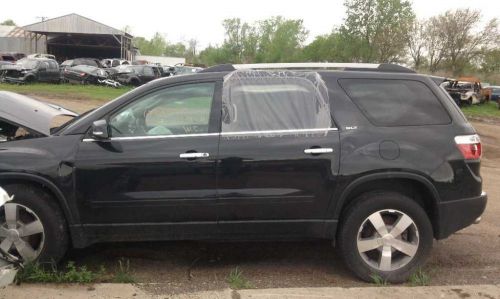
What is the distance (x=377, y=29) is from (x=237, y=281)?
45266mm

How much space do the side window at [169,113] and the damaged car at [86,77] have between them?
89.4 ft

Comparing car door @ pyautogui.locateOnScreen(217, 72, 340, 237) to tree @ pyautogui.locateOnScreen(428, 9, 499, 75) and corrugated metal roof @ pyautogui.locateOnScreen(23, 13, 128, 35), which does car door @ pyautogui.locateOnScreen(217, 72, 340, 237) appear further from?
corrugated metal roof @ pyautogui.locateOnScreen(23, 13, 128, 35)

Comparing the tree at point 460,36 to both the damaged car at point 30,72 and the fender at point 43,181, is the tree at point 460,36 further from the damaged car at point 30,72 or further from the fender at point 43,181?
the fender at point 43,181

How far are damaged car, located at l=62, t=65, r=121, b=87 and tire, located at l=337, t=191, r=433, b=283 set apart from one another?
27967 mm

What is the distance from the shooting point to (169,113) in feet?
14.7

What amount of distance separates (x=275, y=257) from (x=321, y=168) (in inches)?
49.9

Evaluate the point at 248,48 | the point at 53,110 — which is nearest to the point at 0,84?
the point at 53,110

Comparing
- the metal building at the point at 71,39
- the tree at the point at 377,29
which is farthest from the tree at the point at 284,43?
the tree at the point at 377,29

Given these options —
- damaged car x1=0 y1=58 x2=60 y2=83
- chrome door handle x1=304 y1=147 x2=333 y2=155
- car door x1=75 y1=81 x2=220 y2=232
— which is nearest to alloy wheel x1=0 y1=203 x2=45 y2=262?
car door x1=75 y1=81 x2=220 y2=232

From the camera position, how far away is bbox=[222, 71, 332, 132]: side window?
4297 millimetres

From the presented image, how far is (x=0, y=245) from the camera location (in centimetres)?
420

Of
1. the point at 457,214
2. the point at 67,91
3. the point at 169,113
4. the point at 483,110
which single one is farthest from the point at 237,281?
the point at 483,110

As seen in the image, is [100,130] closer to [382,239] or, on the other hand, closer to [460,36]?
[382,239]

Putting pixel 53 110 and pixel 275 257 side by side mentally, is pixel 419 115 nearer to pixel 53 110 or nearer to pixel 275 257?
pixel 275 257
